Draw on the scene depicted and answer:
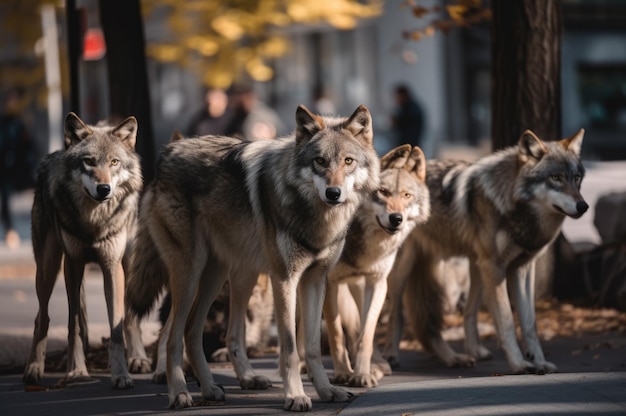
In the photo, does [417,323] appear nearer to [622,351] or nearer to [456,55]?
[622,351]

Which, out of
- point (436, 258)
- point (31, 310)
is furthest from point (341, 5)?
point (436, 258)

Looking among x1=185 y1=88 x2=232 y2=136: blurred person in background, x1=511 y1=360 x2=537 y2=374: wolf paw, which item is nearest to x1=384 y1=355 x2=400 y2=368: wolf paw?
x1=511 y1=360 x2=537 y2=374: wolf paw

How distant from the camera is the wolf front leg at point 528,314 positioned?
8.86m

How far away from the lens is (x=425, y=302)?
31.7 feet

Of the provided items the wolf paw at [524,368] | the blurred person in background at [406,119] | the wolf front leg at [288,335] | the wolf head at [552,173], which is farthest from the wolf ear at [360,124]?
the blurred person in background at [406,119]

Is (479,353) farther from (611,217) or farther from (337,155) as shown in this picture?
(611,217)

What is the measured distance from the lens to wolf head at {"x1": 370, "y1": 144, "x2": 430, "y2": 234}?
8.34 meters

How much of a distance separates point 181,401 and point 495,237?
3.17 m

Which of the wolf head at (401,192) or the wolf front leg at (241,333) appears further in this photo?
the wolf head at (401,192)

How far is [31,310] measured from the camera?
44.7 ft

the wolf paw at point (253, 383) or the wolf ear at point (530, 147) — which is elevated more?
the wolf ear at point (530, 147)

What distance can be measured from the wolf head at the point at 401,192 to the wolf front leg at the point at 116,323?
77.9 inches

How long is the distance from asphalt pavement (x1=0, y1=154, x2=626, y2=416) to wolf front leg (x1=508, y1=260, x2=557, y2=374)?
226 mm

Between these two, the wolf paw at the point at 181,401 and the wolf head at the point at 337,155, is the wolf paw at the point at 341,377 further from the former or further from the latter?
the wolf head at the point at 337,155
